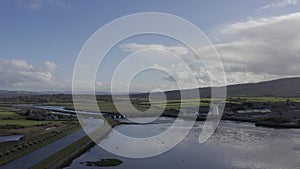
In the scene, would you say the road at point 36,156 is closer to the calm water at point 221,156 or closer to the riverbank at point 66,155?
the riverbank at point 66,155

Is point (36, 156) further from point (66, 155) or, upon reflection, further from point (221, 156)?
point (221, 156)

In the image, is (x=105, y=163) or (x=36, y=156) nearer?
(x=36, y=156)

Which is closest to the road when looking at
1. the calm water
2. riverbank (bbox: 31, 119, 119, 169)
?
riverbank (bbox: 31, 119, 119, 169)

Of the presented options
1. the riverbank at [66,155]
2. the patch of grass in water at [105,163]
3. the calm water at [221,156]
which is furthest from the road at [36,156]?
the patch of grass in water at [105,163]

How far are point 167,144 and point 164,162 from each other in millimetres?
9970

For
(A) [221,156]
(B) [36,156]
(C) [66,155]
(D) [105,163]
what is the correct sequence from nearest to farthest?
(B) [36,156]
(D) [105,163]
(C) [66,155]
(A) [221,156]

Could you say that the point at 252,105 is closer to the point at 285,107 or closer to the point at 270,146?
the point at 285,107

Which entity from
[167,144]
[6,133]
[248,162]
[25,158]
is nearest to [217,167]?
[248,162]

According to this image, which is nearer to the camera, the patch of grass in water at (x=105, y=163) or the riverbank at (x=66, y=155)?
the riverbank at (x=66, y=155)

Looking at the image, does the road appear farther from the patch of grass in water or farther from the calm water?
the patch of grass in water

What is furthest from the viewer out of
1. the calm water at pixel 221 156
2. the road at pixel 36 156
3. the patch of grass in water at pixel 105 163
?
the patch of grass in water at pixel 105 163

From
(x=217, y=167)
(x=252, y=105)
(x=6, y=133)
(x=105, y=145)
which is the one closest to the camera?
(x=217, y=167)

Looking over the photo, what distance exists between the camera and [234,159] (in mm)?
29000

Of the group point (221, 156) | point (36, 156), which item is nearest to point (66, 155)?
point (36, 156)
